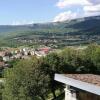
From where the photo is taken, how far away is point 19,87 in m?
59.9

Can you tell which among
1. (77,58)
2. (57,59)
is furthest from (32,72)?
→ (77,58)

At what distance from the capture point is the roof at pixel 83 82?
6184mm

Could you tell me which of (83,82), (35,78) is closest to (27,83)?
(35,78)

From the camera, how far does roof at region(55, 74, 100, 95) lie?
6184 mm

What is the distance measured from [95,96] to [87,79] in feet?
1.85

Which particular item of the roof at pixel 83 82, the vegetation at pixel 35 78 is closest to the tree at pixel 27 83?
the vegetation at pixel 35 78

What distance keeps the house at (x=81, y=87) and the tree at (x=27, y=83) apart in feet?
171

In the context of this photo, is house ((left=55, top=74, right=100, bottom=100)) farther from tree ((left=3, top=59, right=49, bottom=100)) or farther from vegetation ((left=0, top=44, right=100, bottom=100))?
tree ((left=3, top=59, right=49, bottom=100))

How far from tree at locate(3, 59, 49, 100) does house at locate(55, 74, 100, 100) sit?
52214mm

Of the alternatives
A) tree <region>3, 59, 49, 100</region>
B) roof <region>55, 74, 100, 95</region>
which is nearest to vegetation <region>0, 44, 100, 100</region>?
tree <region>3, 59, 49, 100</region>

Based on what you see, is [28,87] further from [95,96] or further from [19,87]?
[95,96]

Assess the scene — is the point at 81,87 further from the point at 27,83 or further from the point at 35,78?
the point at 35,78

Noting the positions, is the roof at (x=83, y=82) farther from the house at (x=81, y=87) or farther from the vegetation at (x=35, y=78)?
the vegetation at (x=35, y=78)

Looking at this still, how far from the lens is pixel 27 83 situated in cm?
5928
